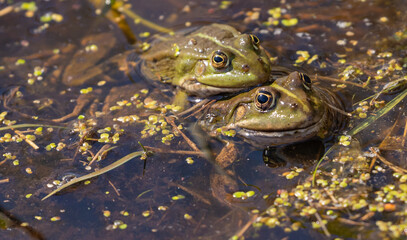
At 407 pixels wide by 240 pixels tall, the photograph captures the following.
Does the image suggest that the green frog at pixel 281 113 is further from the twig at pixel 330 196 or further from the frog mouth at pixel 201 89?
the twig at pixel 330 196

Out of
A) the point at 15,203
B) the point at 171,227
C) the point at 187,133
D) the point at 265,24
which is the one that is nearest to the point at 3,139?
the point at 15,203

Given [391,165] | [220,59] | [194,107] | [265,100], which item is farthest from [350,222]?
[194,107]

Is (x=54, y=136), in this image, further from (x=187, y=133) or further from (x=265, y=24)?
(x=265, y=24)

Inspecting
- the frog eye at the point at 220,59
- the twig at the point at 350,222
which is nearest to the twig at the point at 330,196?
the twig at the point at 350,222

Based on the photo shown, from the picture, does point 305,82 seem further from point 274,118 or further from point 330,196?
point 330,196

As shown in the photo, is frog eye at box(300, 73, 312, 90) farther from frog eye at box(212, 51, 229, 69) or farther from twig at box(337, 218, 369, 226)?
twig at box(337, 218, 369, 226)

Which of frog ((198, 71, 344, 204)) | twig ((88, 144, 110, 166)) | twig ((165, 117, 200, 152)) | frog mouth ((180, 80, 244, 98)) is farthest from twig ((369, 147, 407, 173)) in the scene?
twig ((88, 144, 110, 166))
